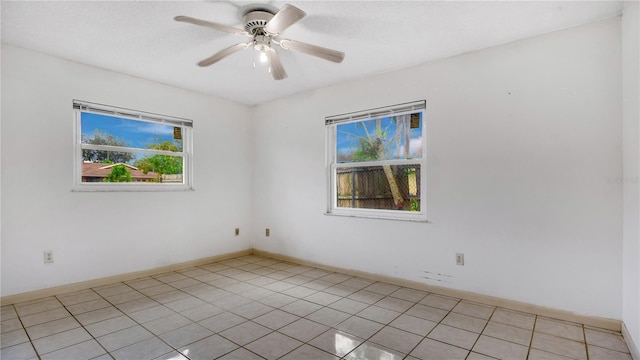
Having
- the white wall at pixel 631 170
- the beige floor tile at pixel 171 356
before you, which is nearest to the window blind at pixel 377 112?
the white wall at pixel 631 170

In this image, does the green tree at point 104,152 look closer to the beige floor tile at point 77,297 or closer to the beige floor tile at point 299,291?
the beige floor tile at point 77,297

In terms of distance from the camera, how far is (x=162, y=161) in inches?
156

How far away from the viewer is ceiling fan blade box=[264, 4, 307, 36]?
181cm

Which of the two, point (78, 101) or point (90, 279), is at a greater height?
point (78, 101)

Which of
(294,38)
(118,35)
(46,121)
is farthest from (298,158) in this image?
(46,121)

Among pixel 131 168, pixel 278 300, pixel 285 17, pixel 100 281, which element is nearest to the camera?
pixel 285 17

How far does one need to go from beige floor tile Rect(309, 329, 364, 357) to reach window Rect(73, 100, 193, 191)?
9.03 feet

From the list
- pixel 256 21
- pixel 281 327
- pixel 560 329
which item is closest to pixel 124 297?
pixel 281 327

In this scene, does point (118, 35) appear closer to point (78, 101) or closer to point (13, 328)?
point (78, 101)

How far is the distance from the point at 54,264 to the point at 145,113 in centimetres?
182

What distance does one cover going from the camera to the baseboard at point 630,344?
74.2 inches

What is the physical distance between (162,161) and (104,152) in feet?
2.08

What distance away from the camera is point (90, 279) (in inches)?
128

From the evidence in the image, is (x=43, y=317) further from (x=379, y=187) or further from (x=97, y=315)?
(x=379, y=187)
